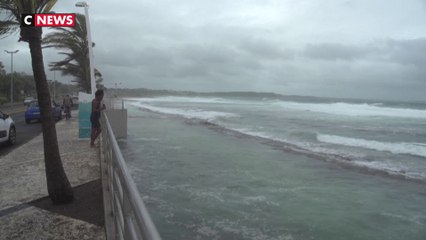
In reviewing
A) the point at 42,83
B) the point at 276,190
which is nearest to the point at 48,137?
the point at 42,83

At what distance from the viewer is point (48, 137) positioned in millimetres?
5777

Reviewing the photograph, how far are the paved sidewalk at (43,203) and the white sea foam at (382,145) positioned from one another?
1353 centimetres

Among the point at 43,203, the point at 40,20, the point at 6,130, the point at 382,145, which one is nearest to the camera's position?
the point at 40,20

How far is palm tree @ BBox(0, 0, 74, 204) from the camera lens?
5.38 metres

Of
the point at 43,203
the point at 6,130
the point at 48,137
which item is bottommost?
the point at 43,203

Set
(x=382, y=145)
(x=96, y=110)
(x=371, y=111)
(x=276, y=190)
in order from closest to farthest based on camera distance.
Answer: (x=276, y=190) < (x=96, y=110) < (x=382, y=145) < (x=371, y=111)

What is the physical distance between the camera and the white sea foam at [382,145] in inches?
704

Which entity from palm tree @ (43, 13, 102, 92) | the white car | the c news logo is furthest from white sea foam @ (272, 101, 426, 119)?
the c news logo

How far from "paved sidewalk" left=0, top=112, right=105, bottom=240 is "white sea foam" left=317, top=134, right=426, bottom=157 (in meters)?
13.5

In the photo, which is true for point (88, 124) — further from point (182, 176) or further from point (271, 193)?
point (271, 193)

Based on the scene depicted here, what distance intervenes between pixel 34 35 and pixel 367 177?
972 cm

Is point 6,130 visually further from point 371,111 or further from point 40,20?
point 371,111

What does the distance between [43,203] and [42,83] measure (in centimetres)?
191

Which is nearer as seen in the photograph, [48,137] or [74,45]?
[48,137]
